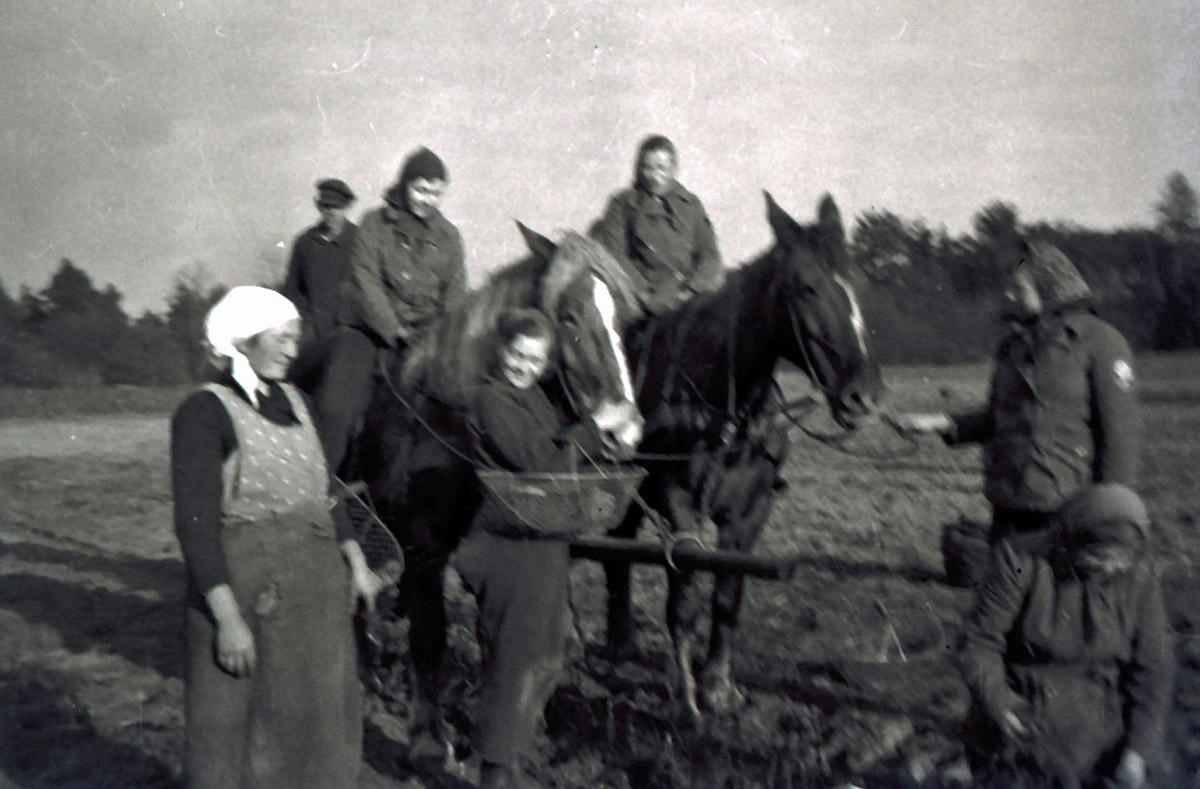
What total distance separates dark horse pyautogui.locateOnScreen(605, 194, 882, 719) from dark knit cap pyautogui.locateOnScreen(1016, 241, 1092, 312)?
737 mm

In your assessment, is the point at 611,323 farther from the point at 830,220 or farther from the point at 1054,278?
the point at 1054,278

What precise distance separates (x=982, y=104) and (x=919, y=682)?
251 centimetres

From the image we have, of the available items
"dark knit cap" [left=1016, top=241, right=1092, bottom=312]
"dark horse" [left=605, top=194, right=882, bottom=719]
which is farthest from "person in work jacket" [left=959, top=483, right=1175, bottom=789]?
"dark horse" [left=605, top=194, right=882, bottom=719]

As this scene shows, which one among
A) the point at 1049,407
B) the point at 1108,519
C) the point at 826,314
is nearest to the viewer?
the point at 1108,519

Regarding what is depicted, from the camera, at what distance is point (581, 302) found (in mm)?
4395

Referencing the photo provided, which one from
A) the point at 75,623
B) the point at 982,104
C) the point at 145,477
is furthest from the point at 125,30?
the point at 982,104

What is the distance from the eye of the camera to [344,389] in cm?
511

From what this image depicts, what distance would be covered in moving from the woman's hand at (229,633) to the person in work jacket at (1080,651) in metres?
2.30

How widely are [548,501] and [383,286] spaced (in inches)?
73.0

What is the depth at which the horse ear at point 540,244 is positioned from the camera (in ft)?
14.8

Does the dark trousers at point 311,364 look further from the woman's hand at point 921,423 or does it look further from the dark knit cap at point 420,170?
the woman's hand at point 921,423

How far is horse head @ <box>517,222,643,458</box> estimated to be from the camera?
4.21 m

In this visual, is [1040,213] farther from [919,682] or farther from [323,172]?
[323,172]

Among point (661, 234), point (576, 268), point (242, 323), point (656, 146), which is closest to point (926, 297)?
point (661, 234)
